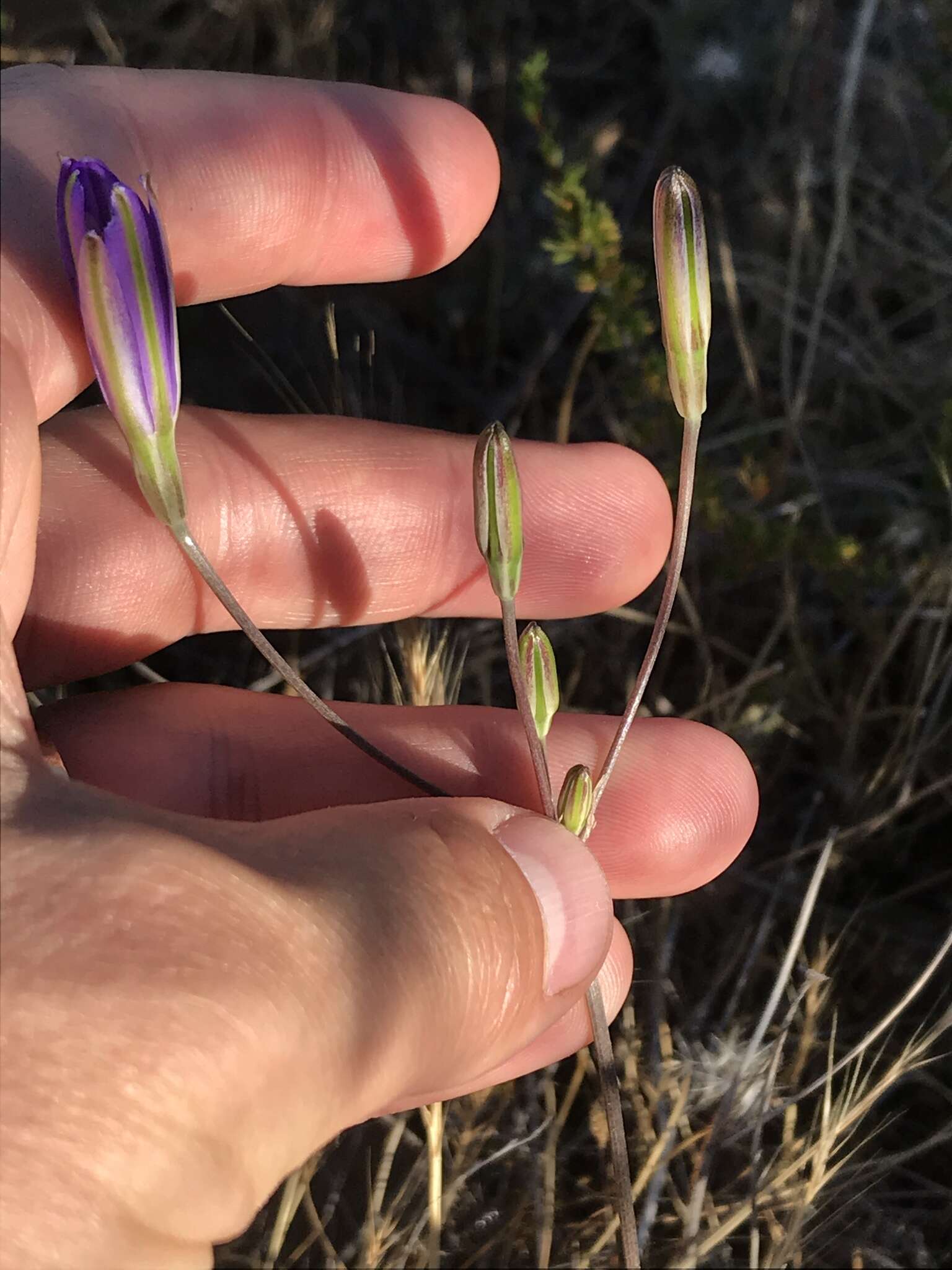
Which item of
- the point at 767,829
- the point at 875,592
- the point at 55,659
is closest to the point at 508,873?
the point at 55,659

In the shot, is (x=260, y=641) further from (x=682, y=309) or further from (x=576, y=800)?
(x=682, y=309)

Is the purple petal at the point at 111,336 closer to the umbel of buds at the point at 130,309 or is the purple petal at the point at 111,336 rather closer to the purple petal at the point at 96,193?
the umbel of buds at the point at 130,309

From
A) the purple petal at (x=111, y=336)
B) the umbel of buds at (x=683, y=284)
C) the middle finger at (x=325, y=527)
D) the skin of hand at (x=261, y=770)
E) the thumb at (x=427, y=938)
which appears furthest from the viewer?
the middle finger at (x=325, y=527)

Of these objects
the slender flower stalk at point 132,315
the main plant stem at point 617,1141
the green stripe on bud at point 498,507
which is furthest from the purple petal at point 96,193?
the main plant stem at point 617,1141

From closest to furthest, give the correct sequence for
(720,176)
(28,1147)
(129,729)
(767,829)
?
(28,1147), (129,729), (767,829), (720,176)

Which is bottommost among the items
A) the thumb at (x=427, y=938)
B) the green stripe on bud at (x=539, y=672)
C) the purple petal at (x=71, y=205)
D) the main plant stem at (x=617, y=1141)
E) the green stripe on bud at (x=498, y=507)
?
the main plant stem at (x=617, y=1141)

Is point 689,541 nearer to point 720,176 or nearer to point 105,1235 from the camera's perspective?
point 720,176
